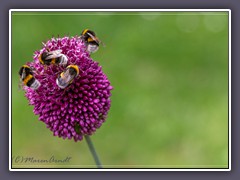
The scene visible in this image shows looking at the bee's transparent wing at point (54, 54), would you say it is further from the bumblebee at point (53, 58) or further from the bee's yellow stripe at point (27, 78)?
the bee's yellow stripe at point (27, 78)

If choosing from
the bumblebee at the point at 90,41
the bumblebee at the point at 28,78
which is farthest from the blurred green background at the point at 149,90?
the bumblebee at the point at 28,78

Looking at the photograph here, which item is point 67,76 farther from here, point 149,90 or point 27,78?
point 149,90

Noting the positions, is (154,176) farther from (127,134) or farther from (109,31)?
(109,31)

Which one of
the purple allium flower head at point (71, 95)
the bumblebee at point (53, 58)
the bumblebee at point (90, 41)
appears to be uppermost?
the bumblebee at point (90, 41)

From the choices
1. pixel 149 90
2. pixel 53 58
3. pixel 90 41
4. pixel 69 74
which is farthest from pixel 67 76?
pixel 149 90

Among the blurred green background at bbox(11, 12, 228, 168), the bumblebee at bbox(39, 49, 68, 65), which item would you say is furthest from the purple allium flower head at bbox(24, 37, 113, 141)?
the blurred green background at bbox(11, 12, 228, 168)

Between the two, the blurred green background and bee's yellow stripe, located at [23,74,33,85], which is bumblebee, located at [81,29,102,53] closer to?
bee's yellow stripe, located at [23,74,33,85]
